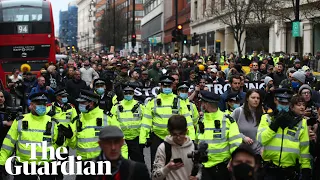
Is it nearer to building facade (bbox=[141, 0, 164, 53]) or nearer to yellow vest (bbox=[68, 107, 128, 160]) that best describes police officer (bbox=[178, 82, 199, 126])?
yellow vest (bbox=[68, 107, 128, 160])

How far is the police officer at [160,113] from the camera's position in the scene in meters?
9.55

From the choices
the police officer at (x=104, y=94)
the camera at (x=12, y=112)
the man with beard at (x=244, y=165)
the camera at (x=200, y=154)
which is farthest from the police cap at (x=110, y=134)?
the police officer at (x=104, y=94)

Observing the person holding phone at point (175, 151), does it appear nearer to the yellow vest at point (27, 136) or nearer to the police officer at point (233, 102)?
the yellow vest at point (27, 136)

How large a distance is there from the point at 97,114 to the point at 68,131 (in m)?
0.47

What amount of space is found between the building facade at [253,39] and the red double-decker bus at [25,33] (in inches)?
391

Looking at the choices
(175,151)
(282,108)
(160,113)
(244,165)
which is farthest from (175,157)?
(160,113)

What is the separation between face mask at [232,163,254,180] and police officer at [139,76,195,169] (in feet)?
17.8

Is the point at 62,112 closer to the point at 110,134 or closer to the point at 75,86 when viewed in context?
the point at 110,134

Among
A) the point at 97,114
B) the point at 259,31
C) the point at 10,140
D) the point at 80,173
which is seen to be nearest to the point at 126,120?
the point at 97,114

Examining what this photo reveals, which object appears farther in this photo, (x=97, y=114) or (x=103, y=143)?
(x=97, y=114)

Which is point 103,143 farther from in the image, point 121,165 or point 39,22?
point 39,22

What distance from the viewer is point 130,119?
10.2 metres

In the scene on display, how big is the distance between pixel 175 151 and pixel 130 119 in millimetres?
4258

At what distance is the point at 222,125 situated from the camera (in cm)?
730
